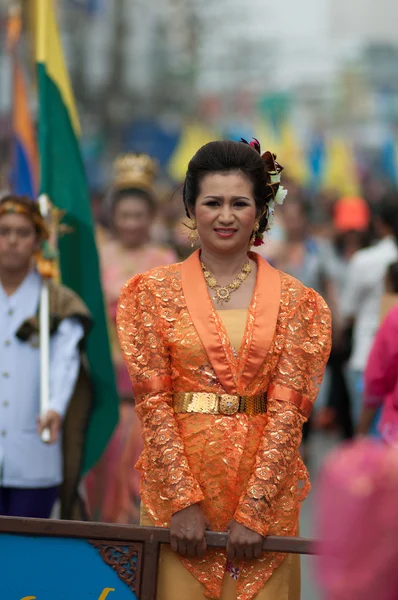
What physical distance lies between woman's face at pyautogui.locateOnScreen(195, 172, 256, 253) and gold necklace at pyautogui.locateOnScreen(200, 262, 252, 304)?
0.09 meters

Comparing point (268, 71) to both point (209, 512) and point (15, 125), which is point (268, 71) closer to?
point (15, 125)

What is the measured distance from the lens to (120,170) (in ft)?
27.8

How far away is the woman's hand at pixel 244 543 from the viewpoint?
3789mm

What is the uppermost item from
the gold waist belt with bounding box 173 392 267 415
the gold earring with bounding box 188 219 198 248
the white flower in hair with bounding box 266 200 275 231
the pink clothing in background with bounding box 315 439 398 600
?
the white flower in hair with bounding box 266 200 275 231

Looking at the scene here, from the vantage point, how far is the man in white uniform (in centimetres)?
578

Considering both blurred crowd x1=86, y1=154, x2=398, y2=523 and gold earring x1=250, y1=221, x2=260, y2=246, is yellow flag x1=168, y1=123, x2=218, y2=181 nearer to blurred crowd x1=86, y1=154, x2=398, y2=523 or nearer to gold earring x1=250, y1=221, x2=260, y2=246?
blurred crowd x1=86, y1=154, x2=398, y2=523

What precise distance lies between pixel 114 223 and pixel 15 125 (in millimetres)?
1235

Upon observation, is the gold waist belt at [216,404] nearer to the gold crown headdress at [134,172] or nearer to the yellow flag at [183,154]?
the gold crown headdress at [134,172]

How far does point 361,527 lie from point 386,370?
3.40 meters

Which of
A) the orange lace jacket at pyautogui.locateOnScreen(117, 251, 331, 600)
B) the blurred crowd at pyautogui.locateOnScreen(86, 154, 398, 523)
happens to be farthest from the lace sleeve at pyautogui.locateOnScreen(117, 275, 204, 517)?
the blurred crowd at pyautogui.locateOnScreen(86, 154, 398, 523)

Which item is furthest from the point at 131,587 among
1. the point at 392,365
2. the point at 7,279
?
the point at 7,279

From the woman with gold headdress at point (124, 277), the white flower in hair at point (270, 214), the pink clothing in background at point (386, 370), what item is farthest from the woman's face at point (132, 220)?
the white flower in hair at point (270, 214)

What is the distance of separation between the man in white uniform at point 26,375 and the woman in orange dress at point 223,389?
1734mm

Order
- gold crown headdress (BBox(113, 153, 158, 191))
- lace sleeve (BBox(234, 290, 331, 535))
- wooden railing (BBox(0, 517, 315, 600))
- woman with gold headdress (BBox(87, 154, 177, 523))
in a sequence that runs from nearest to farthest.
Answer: wooden railing (BBox(0, 517, 315, 600)) → lace sleeve (BBox(234, 290, 331, 535)) → woman with gold headdress (BBox(87, 154, 177, 523)) → gold crown headdress (BBox(113, 153, 158, 191))
